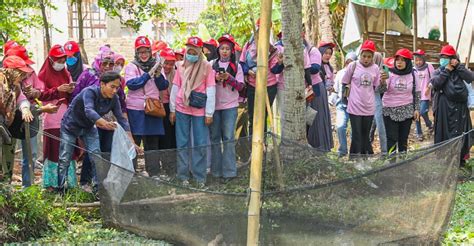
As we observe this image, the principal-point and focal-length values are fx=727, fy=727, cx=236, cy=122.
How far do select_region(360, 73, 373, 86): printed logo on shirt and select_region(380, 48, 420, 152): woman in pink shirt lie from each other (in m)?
0.40

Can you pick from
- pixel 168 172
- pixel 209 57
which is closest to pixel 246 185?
pixel 168 172

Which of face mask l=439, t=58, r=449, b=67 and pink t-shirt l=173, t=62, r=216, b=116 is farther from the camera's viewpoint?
face mask l=439, t=58, r=449, b=67

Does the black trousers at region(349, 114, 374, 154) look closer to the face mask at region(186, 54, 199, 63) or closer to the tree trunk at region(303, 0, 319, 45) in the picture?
the face mask at region(186, 54, 199, 63)

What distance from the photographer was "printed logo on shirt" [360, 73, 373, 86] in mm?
8703

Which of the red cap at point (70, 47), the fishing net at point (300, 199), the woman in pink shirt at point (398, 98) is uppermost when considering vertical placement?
the red cap at point (70, 47)

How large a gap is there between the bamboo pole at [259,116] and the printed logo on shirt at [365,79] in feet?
13.5

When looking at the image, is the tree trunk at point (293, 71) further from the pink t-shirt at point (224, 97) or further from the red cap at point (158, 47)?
A: the red cap at point (158, 47)

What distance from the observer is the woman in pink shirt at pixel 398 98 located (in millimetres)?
9125

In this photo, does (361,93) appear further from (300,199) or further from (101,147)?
(300,199)

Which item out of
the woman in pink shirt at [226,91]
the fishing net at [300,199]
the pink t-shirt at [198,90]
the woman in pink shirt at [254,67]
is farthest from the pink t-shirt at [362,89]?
the fishing net at [300,199]

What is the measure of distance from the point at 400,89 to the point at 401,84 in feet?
0.21

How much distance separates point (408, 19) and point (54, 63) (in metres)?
7.79

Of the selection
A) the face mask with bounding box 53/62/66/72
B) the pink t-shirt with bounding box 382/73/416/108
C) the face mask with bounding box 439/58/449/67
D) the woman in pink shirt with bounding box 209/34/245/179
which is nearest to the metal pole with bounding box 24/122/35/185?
the face mask with bounding box 53/62/66/72

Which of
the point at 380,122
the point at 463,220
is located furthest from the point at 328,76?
the point at 463,220
